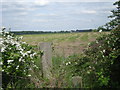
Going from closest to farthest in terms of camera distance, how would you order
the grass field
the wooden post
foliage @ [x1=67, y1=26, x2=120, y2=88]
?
1. foliage @ [x1=67, y1=26, x2=120, y2=88]
2. the wooden post
3. the grass field

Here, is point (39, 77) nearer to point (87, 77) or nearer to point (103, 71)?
point (87, 77)

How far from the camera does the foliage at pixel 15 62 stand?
5.08 m

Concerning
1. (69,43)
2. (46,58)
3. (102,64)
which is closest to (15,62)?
(46,58)

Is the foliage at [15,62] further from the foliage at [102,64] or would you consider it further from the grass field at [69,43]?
Result: the foliage at [102,64]

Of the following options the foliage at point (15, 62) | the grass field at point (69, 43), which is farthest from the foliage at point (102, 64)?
the foliage at point (15, 62)

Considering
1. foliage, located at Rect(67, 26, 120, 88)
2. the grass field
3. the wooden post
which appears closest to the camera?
foliage, located at Rect(67, 26, 120, 88)

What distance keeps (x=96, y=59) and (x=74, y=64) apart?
0.82 metres

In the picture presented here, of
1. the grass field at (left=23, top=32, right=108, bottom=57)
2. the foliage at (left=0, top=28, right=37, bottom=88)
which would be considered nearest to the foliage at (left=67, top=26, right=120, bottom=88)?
the grass field at (left=23, top=32, right=108, bottom=57)

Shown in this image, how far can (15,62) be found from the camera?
5207 mm

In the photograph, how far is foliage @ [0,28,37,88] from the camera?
5078 mm

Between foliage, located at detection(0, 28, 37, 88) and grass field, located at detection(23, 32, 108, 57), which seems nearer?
foliage, located at detection(0, 28, 37, 88)

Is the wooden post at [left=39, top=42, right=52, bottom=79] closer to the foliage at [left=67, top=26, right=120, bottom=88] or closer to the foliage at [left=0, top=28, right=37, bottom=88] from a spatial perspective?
the foliage at [left=0, top=28, right=37, bottom=88]

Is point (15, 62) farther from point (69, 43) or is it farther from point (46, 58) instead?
point (69, 43)

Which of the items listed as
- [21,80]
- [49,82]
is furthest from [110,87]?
[21,80]
